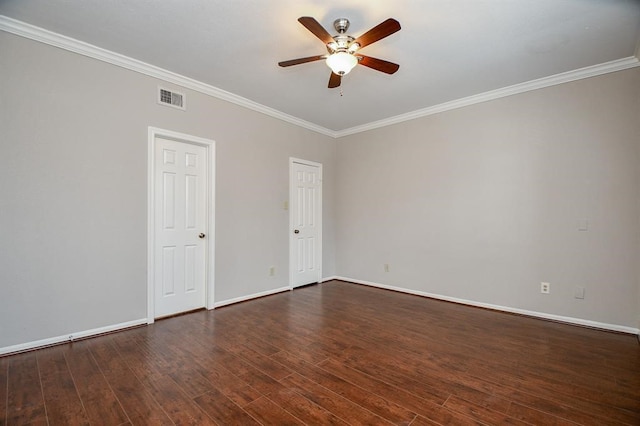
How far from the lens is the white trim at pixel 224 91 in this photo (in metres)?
2.57

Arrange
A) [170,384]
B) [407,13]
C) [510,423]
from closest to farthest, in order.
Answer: [510,423]
[170,384]
[407,13]

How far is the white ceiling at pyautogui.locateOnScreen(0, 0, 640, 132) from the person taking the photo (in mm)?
2271

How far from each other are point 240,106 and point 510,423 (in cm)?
428

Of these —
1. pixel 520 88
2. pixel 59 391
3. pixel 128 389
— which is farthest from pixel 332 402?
pixel 520 88

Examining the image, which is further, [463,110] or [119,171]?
[463,110]

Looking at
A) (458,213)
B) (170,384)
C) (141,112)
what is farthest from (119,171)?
(458,213)

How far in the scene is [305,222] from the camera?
5078mm

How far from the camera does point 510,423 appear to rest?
1.70m

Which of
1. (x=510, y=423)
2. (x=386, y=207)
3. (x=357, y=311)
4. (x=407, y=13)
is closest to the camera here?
(x=510, y=423)

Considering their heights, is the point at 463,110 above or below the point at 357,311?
above

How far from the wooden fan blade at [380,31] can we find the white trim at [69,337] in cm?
352

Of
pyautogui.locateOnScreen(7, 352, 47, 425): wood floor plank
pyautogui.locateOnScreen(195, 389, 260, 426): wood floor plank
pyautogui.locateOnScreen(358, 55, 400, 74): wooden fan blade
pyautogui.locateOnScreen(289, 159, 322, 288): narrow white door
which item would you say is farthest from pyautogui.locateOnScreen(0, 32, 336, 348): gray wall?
pyautogui.locateOnScreen(358, 55, 400, 74): wooden fan blade

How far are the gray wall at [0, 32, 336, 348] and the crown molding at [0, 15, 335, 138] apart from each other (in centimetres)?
6

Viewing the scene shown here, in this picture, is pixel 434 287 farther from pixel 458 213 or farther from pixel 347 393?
pixel 347 393
